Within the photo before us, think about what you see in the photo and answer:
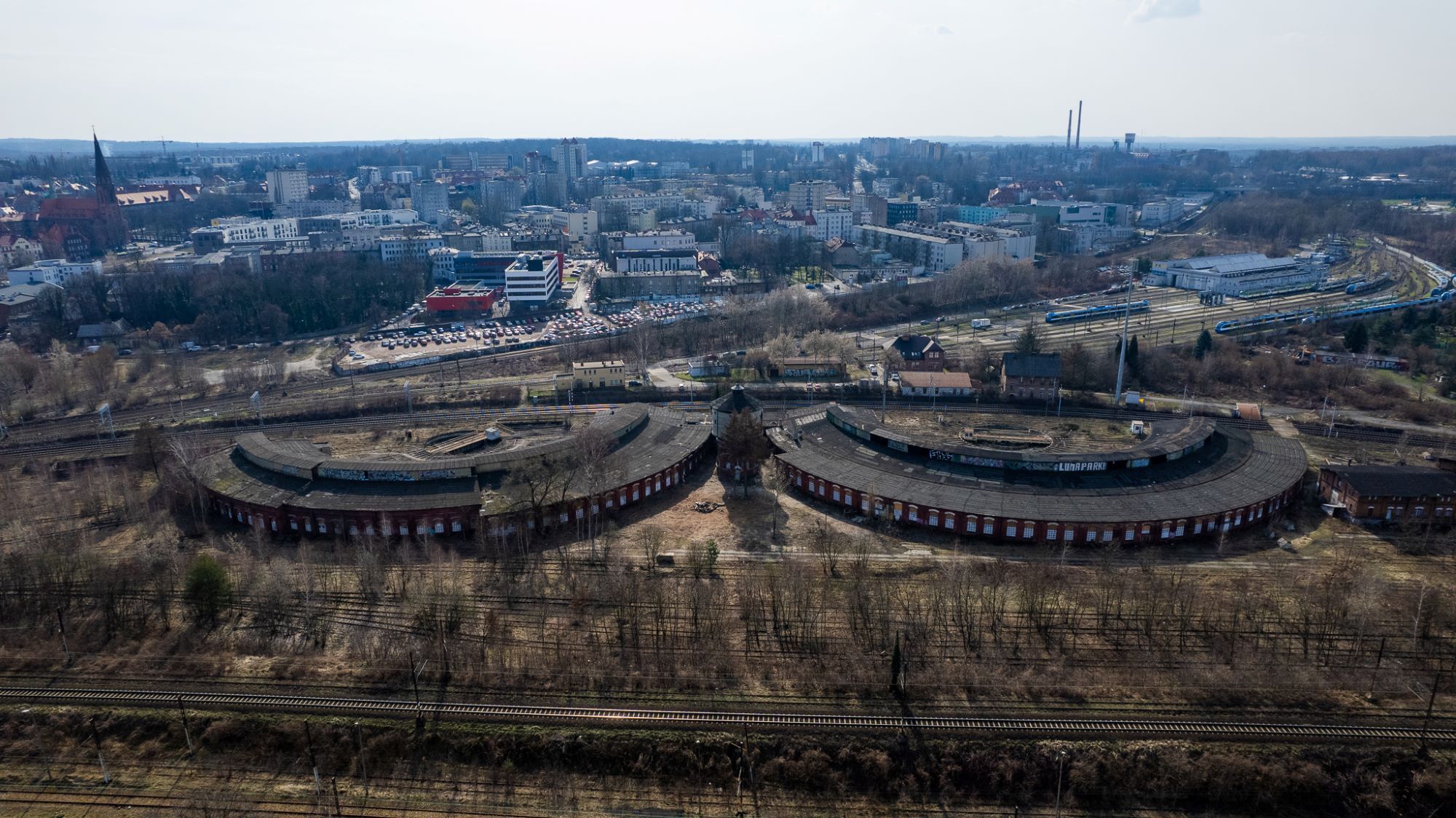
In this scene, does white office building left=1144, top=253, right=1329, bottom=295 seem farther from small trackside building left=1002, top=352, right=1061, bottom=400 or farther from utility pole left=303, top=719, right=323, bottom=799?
utility pole left=303, top=719, right=323, bottom=799

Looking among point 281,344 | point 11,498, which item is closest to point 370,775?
point 11,498

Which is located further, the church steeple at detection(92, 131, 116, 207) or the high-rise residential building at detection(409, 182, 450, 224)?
the high-rise residential building at detection(409, 182, 450, 224)

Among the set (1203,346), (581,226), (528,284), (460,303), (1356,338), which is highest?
(581,226)

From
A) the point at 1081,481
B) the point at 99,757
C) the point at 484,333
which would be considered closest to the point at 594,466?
the point at 99,757

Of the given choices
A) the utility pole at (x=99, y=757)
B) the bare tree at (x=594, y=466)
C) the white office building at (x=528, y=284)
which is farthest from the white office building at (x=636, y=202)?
the utility pole at (x=99, y=757)

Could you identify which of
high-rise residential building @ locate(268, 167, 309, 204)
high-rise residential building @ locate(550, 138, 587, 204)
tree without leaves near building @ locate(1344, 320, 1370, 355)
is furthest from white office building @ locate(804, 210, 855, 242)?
high-rise residential building @ locate(268, 167, 309, 204)

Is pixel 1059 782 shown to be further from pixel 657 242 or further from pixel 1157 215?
pixel 1157 215

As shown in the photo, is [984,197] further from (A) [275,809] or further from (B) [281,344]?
(A) [275,809]
